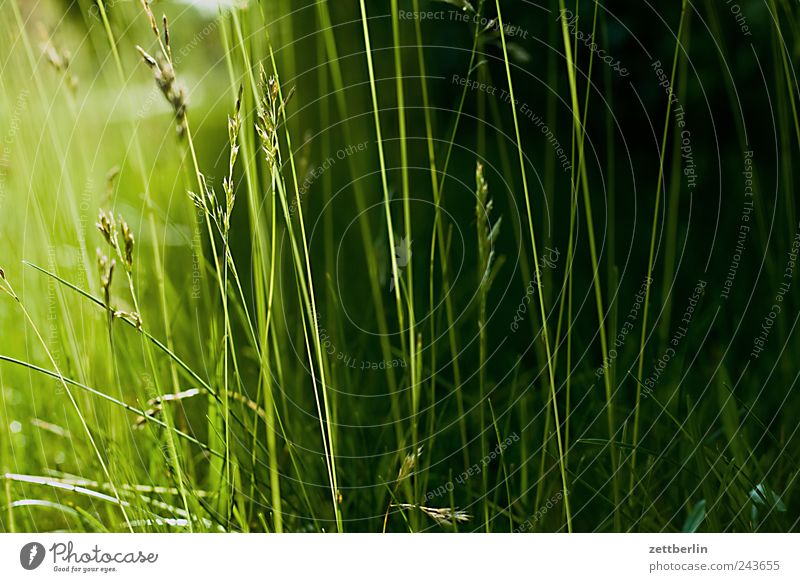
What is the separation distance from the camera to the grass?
0.62 metres

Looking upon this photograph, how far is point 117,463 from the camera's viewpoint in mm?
629
